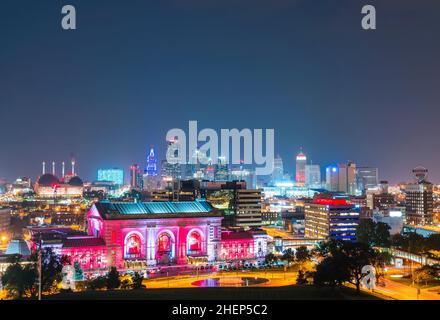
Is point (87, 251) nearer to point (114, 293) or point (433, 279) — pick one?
point (114, 293)

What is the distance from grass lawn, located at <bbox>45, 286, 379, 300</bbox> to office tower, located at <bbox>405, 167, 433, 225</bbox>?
95.2 m

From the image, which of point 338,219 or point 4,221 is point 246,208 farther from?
point 4,221

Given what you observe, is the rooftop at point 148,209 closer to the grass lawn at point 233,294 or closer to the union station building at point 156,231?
the union station building at point 156,231

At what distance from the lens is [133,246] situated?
66625 mm

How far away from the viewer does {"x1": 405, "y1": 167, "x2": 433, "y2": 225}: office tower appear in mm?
131000

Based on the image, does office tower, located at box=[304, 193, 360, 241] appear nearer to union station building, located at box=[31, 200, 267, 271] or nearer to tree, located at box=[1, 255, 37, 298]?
union station building, located at box=[31, 200, 267, 271]

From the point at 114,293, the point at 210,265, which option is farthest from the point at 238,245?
the point at 114,293

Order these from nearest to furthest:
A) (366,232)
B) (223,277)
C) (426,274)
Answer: (426,274) → (223,277) → (366,232)

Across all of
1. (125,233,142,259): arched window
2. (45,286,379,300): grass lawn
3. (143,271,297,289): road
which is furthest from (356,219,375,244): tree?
(45,286,379,300): grass lawn

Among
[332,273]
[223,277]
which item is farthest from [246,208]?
[332,273]

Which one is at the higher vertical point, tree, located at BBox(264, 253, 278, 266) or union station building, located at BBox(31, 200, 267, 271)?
union station building, located at BBox(31, 200, 267, 271)

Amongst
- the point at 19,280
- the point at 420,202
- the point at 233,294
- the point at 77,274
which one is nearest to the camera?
the point at 233,294

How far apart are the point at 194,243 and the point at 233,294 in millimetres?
30776

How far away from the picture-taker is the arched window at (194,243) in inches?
2744
